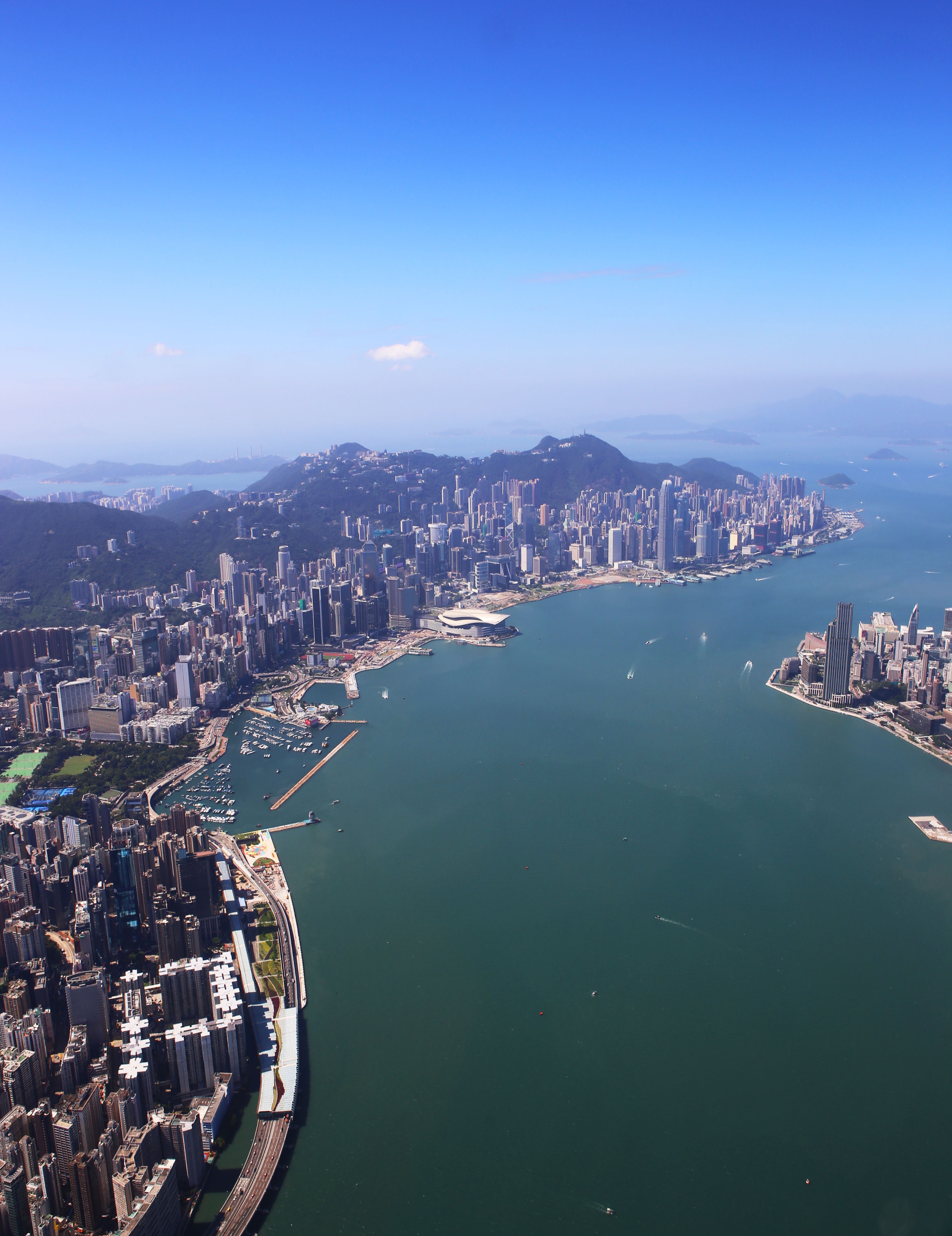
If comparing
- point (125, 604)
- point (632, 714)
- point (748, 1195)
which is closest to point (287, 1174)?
point (748, 1195)

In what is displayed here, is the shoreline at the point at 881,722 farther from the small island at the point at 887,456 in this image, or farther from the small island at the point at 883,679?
the small island at the point at 887,456

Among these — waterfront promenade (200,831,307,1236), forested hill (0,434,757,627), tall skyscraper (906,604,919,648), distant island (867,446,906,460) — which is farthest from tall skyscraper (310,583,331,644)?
distant island (867,446,906,460)

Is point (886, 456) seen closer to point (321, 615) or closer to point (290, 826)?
point (321, 615)

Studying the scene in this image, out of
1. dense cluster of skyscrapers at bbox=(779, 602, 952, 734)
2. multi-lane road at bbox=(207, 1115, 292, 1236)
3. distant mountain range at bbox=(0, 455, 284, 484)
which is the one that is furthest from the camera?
distant mountain range at bbox=(0, 455, 284, 484)

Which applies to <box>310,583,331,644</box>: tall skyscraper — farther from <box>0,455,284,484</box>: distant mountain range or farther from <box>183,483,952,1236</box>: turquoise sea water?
<box>0,455,284,484</box>: distant mountain range

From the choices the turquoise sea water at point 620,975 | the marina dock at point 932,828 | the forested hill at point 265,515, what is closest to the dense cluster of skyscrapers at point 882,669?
Answer: the turquoise sea water at point 620,975

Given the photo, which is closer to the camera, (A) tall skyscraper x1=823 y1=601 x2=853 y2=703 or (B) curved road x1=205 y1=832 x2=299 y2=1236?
(B) curved road x1=205 y1=832 x2=299 y2=1236

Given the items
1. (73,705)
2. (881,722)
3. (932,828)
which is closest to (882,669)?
(881,722)
